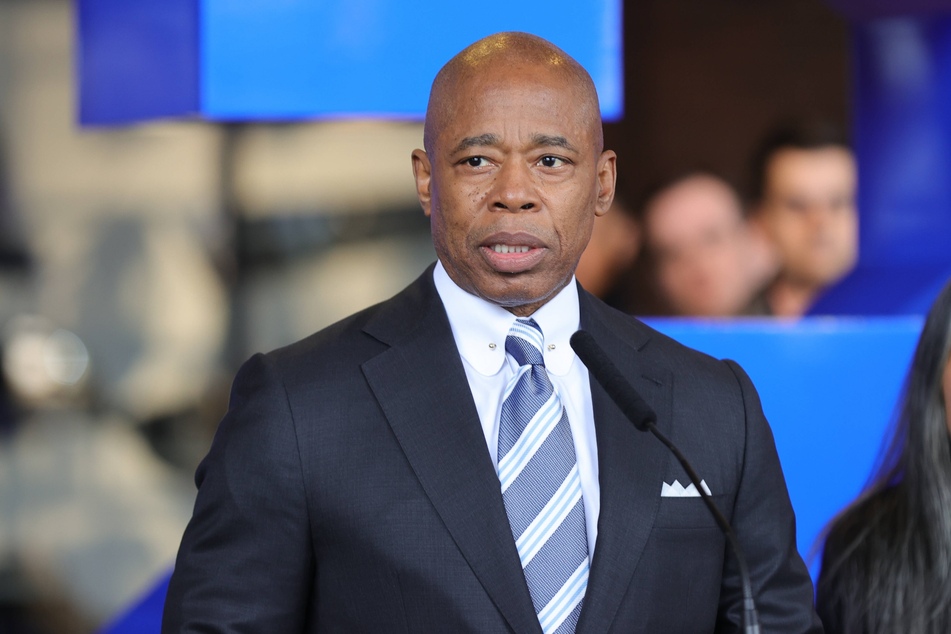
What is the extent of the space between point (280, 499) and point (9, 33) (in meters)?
4.23

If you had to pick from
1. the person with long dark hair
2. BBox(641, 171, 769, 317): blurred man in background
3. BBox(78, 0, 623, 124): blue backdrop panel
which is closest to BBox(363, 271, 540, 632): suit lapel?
BBox(78, 0, 623, 124): blue backdrop panel

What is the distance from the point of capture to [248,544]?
4.64 ft

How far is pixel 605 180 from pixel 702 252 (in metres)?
3.45

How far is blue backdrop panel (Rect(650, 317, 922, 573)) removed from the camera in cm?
231

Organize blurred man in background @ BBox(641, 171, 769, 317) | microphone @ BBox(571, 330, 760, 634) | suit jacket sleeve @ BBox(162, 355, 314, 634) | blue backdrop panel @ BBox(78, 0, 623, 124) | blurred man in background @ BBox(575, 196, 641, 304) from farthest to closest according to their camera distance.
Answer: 1. blurred man in background @ BBox(575, 196, 641, 304)
2. blurred man in background @ BBox(641, 171, 769, 317)
3. blue backdrop panel @ BBox(78, 0, 623, 124)
4. suit jacket sleeve @ BBox(162, 355, 314, 634)
5. microphone @ BBox(571, 330, 760, 634)

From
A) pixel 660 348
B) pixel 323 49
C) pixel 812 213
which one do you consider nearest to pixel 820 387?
pixel 660 348

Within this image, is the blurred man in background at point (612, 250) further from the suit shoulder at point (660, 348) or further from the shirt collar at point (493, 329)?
the shirt collar at point (493, 329)

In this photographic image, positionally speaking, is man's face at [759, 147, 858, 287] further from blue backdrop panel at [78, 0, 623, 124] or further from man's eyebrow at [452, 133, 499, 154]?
man's eyebrow at [452, 133, 499, 154]

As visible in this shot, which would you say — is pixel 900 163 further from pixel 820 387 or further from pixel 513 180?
pixel 513 180

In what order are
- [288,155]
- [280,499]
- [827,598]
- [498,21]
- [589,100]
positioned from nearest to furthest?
[280,499]
[589,100]
[827,598]
[498,21]
[288,155]

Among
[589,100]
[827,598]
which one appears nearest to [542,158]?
[589,100]

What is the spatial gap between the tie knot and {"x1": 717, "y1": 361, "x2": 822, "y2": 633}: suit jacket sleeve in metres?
0.27

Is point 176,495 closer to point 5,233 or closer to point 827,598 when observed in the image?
point 5,233

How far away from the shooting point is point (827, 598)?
2.01 m
